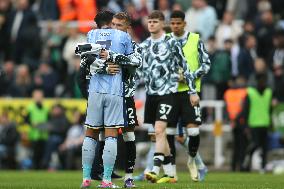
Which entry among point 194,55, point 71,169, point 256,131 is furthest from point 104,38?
point 71,169

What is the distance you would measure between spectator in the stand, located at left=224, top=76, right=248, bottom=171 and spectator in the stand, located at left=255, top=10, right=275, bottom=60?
2089 millimetres

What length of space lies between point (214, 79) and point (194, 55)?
9807 mm

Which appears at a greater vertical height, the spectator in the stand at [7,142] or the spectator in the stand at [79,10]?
the spectator in the stand at [79,10]

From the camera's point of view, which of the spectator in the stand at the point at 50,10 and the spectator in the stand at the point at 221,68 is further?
the spectator in the stand at the point at 50,10

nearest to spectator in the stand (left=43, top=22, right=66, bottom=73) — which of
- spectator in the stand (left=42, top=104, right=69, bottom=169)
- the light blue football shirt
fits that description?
spectator in the stand (left=42, top=104, right=69, bottom=169)

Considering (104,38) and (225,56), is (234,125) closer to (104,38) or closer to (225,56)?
(225,56)

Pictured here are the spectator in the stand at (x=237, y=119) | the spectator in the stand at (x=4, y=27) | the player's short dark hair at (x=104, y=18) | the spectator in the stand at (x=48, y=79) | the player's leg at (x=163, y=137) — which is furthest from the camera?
the spectator in the stand at (x=4, y=27)

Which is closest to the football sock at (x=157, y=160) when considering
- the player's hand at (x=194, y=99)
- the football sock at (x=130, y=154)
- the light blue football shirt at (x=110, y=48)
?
the player's hand at (x=194, y=99)

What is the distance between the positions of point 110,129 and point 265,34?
15171 mm

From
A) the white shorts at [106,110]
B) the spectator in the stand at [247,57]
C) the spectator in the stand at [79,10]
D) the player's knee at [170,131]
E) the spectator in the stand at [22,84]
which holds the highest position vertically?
the spectator in the stand at [79,10]

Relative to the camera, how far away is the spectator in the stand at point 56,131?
31.8 meters

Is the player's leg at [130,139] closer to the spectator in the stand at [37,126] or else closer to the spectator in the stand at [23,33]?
the spectator in the stand at [37,126]

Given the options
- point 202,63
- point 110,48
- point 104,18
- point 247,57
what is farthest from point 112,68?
point 247,57

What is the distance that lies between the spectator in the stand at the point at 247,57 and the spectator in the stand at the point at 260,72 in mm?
170
